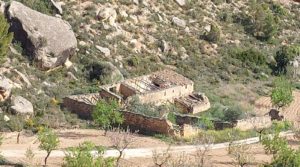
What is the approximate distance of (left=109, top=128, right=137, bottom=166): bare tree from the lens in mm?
36803

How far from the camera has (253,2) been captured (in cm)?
7625

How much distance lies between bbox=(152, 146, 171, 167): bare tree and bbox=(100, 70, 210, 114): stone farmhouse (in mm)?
10037

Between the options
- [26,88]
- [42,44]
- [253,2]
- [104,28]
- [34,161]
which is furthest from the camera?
[253,2]

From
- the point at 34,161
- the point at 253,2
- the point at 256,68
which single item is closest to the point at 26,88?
the point at 34,161

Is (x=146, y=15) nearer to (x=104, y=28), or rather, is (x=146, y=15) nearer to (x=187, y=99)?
(x=104, y=28)

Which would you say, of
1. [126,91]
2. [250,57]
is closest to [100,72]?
[126,91]

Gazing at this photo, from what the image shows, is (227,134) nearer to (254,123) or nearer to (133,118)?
(254,123)

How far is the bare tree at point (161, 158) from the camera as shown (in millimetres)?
35719

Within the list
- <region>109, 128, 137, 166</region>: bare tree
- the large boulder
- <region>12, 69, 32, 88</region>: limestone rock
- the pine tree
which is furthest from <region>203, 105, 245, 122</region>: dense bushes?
the pine tree

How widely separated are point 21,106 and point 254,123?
15.8 m

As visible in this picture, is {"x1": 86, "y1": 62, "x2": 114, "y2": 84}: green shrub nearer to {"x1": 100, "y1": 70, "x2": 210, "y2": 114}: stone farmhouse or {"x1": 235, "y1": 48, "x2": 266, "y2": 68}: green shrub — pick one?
{"x1": 100, "y1": 70, "x2": 210, "y2": 114}: stone farmhouse

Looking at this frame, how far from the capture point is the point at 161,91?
49906 millimetres

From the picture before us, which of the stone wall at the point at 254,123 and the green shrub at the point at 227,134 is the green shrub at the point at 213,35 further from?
the green shrub at the point at 227,134

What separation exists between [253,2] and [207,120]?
34.4m
